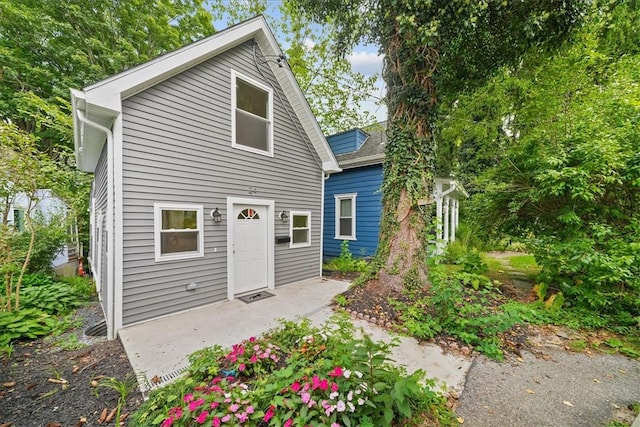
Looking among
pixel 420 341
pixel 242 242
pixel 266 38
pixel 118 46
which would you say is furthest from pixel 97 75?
pixel 420 341

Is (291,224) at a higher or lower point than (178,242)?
higher

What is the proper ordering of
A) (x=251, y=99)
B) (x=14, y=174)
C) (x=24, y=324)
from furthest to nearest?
(x=251, y=99)
(x=14, y=174)
(x=24, y=324)

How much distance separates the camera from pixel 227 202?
5043mm

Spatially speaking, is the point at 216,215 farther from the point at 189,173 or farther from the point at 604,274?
the point at 604,274

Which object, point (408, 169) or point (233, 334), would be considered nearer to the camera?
point (233, 334)

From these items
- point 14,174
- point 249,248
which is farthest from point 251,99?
point 14,174

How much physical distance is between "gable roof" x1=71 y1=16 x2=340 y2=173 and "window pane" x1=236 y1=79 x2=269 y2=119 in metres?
0.65

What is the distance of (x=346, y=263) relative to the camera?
26.2ft

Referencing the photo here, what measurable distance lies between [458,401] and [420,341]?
101 centimetres

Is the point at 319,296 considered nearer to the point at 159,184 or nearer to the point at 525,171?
the point at 159,184

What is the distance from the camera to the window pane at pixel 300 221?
6.64 metres

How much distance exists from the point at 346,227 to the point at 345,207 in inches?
29.2

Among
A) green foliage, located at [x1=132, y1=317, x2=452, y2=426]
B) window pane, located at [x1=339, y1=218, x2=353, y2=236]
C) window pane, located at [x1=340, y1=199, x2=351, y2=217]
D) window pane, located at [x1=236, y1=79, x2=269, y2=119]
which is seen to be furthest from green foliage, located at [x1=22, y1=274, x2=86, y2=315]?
window pane, located at [x1=340, y1=199, x2=351, y2=217]

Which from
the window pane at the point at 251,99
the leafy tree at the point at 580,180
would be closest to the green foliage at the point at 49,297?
the window pane at the point at 251,99
